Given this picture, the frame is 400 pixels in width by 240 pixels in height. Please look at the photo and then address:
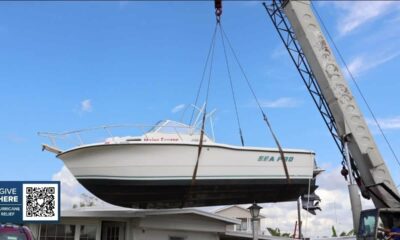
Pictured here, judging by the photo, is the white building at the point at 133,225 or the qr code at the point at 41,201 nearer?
the qr code at the point at 41,201

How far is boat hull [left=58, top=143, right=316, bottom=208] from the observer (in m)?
12.6

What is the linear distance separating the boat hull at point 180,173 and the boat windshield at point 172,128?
1.71ft

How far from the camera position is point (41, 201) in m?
11.7

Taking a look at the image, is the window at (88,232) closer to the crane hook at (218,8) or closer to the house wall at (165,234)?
the house wall at (165,234)

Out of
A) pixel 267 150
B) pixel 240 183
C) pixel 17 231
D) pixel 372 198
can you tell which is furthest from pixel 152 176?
pixel 372 198

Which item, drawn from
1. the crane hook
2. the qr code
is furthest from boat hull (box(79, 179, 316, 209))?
the crane hook

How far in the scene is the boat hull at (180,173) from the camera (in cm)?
1262

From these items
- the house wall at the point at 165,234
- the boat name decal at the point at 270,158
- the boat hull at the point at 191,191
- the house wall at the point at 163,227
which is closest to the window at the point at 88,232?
the house wall at the point at 163,227

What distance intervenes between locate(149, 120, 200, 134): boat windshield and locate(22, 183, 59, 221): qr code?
9.81 ft

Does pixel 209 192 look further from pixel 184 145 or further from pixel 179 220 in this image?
pixel 179 220

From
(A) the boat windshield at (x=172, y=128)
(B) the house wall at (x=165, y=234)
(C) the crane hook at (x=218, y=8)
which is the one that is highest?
(C) the crane hook at (x=218, y=8)

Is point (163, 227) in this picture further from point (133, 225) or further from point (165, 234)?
point (133, 225)
